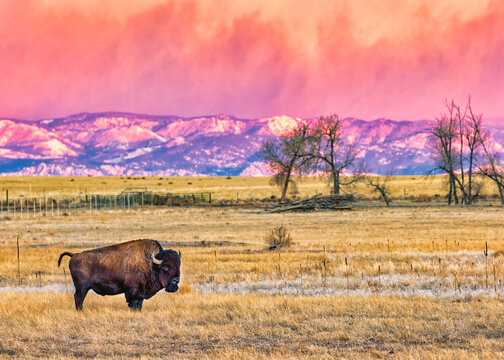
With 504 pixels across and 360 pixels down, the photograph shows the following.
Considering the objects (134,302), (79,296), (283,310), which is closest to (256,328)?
(283,310)

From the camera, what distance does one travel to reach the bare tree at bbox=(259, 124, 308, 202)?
90062mm

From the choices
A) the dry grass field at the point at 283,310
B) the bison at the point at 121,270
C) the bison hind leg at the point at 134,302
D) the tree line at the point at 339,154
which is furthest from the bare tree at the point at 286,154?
the bison at the point at 121,270

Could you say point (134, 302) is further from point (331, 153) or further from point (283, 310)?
point (331, 153)

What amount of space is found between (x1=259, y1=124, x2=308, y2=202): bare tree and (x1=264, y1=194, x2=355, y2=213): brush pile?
54.8 ft

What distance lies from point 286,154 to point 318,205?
2203 cm

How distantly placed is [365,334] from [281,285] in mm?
7121

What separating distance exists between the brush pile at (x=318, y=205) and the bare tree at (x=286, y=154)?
16.7 metres

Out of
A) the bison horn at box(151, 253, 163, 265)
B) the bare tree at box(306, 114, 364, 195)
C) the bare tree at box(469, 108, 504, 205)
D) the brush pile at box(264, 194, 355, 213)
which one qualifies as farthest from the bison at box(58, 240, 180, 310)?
the bare tree at box(306, 114, 364, 195)

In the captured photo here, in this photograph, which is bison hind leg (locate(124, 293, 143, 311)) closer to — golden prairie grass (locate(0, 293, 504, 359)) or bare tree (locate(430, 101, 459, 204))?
golden prairie grass (locate(0, 293, 504, 359))

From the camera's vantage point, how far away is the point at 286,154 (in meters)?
91.3

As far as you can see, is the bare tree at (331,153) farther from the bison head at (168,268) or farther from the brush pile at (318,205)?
the bison head at (168,268)

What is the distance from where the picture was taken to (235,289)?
1848 centimetres

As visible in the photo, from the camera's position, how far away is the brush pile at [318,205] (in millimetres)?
69375

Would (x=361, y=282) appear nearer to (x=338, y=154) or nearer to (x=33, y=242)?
(x=33, y=242)
